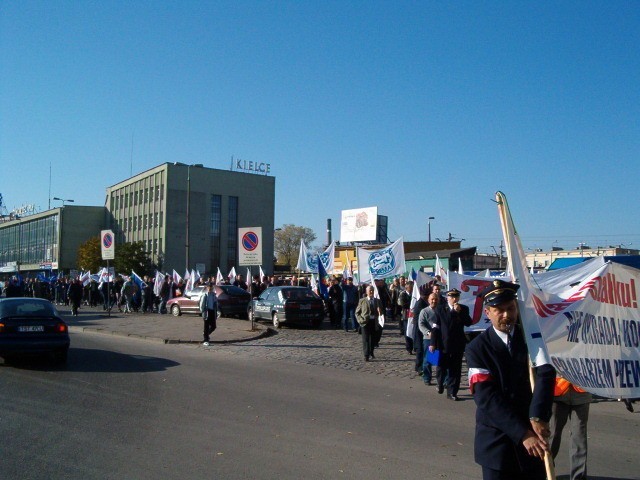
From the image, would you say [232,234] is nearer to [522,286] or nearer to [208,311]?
[208,311]

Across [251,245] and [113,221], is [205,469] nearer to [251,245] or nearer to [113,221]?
[251,245]

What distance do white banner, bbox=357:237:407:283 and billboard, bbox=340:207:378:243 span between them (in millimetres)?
45076

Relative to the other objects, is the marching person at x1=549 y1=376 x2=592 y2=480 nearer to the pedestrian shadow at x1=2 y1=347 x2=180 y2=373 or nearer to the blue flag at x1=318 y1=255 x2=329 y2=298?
the pedestrian shadow at x1=2 y1=347 x2=180 y2=373

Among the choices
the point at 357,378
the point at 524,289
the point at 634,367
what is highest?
the point at 524,289

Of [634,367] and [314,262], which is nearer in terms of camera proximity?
[634,367]

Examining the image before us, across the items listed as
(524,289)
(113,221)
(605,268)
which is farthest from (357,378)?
(113,221)

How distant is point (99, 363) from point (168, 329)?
8088 millimetres

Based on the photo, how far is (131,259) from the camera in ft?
242

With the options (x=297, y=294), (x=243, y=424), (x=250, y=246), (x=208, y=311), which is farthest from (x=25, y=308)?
(x=297, y=294)

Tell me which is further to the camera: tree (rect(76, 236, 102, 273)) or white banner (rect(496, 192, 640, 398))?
tree (rect(76, 236, 102, 273))

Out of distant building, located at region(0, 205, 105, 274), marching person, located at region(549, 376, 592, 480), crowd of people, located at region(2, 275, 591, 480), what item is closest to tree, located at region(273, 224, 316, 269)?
distant building, located at region(0, 205, 105, 274)

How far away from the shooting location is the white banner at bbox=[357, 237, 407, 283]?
2380 cm

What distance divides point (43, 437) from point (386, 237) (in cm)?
7434

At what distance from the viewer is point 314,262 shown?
95.5 ft
